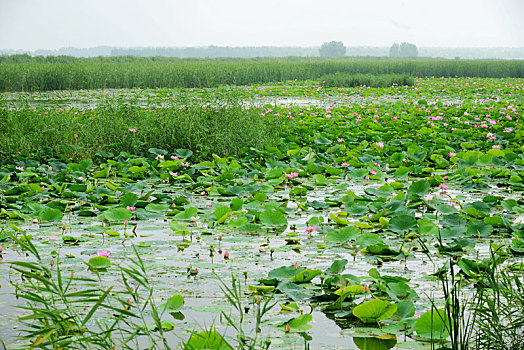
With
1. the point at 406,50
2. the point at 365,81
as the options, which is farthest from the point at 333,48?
the point at 365,81

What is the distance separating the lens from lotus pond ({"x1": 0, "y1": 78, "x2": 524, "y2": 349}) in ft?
6.84

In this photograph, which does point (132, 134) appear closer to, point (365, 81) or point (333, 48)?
point (365, 81)

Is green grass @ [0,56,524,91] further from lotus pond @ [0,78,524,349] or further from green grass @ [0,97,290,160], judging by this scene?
lotus pond @ [0,78,524,349]

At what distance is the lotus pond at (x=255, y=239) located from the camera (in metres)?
2.08

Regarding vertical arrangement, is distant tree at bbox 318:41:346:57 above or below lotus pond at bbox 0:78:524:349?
above

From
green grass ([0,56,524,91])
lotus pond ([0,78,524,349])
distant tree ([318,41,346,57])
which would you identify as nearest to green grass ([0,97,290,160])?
lotus pond ([0,78,524,349])

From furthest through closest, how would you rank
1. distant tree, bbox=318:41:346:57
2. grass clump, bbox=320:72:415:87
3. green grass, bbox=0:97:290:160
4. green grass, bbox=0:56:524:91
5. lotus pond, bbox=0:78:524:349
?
distant tree, bbox=318:41:346:57 → grass clump, bbox=320:72:415:87 → green grass, bbox=0:56:524:91 → green grass, bbox=0:97:290:160 → lotus pond, bbox=0:78:524:349

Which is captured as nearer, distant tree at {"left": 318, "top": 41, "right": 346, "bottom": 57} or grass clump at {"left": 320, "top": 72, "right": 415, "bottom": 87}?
grass clump at {"left": 320, "top": 72, "right": 415, "bottom": 87}

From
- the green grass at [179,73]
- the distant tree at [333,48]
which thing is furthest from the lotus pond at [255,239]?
the distant tree at [333,48]

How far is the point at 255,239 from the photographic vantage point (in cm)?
344

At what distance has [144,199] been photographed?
14.0 ft

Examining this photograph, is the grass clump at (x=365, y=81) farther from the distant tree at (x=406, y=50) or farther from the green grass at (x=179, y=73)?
the distant tree at (x=406, y=50)

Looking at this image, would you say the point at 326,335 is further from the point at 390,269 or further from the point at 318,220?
the point at 318,220

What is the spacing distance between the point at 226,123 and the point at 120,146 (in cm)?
136
